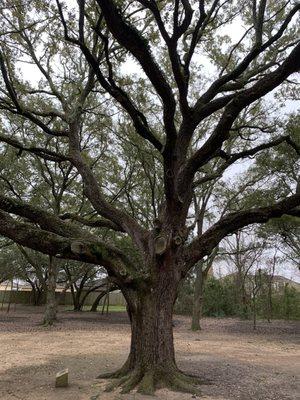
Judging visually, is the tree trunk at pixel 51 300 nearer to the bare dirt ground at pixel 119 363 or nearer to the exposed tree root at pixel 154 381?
the bare dirt ground at pixel 119 363

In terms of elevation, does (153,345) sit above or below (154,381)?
above

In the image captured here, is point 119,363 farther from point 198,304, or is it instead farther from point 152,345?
point 198,304

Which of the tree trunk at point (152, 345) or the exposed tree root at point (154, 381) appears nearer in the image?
the exposed tree root at point (154, 381)

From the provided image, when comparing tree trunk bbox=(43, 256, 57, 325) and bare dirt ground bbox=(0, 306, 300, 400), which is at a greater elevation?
tree trunk bbox=(43, 256, 57, 325)

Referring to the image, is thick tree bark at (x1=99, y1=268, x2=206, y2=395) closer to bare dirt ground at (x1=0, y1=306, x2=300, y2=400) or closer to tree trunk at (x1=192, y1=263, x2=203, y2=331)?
bare dirt ground at (x1=0, y1=306, x2=300, y2=400)

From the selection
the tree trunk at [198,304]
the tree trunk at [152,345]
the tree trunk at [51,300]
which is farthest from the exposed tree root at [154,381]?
the tree trunk at [51,300]

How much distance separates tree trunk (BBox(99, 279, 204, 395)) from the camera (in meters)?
6.61

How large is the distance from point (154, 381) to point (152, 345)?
0.55m

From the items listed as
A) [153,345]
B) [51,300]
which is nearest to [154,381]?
[153,345]

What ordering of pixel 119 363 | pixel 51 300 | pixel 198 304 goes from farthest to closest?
pixel 51 300 → pixel 198 304 → pixel 119 363

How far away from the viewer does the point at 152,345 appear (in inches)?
271

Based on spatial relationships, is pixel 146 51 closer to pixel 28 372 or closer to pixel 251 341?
pixel 28 372

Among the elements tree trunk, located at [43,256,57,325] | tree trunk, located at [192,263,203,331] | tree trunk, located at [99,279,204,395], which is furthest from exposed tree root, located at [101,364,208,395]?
tree trunk, located at [43,256,57,325]

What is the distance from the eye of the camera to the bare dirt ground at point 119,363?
6.44 metres
